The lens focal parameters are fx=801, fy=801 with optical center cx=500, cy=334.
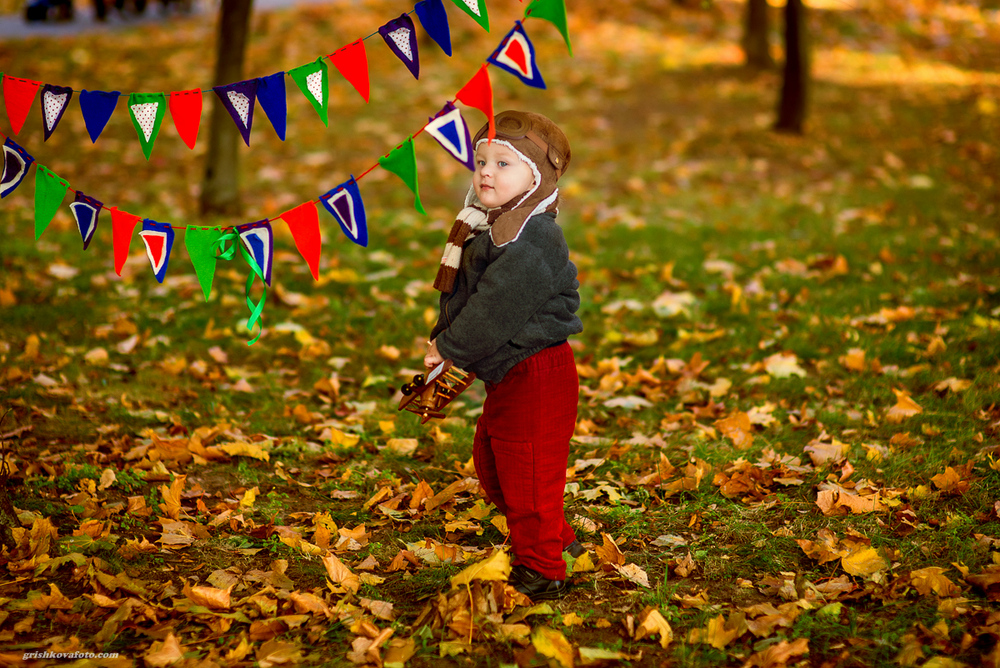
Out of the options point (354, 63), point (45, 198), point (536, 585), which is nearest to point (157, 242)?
point (45, 198)

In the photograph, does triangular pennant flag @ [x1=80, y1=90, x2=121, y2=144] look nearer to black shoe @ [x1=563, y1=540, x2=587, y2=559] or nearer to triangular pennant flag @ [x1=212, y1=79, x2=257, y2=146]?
triangular pennant flag @ [x1=212, y1=79, x2=257, y2=146]

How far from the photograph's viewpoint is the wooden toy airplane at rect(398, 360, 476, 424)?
8.52ft

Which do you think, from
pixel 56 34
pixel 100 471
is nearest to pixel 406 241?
pixel 100 471

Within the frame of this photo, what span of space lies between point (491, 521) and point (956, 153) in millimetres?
7889

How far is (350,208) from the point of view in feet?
9.57

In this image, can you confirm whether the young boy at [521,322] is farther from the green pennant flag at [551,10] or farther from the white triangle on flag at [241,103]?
the white triangle on flag at [241,103]

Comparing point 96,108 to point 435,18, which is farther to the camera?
point 96,108

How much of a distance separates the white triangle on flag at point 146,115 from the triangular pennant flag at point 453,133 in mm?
1107

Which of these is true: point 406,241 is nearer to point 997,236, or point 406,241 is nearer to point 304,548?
point 304,548

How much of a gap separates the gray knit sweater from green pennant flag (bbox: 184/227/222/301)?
93 cm

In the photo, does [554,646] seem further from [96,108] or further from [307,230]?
[96,108]

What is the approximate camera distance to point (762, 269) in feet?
20.3

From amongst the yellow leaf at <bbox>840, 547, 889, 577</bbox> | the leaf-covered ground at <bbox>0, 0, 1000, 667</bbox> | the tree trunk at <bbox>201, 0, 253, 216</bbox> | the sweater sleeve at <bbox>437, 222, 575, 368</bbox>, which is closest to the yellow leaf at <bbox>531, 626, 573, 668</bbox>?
the leaf-covered ground at <bbox>0, 0, 1000, 667</bbox>

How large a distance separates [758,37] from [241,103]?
34.7 feet
